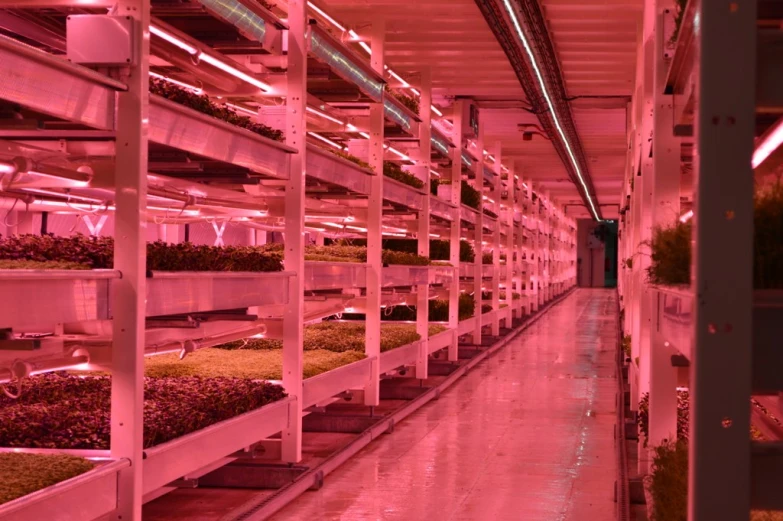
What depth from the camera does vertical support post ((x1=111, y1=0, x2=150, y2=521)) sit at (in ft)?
11.5

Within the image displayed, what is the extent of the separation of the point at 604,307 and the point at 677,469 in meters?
25.8

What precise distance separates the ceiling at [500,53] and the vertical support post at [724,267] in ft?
20.7

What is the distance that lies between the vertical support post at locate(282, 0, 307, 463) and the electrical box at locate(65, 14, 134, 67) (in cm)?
219

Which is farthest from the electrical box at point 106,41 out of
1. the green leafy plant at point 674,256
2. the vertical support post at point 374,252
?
the vertical support post at point 374,252

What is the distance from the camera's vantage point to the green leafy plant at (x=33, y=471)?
2953 millimetres

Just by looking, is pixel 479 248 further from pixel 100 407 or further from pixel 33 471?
pixel 33 471

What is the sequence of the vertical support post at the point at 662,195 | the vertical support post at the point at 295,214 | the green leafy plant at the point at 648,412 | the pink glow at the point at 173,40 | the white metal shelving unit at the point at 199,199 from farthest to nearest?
1. the vertical support post at the point at 295,214
2. the green leafy plant at the point at 648,412
3. the pink glow at the point at 173,40
4. the vertical support post at the point at 662,195
5. the white metal shelving unit at the point at 199,199

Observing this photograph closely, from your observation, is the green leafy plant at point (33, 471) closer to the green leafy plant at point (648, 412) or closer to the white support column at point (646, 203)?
the green leafy plant at point (648, 412)

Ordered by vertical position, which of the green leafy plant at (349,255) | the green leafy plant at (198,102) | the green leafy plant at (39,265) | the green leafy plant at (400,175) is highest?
the green leafy plant at (400,175)

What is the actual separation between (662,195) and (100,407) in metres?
2.66

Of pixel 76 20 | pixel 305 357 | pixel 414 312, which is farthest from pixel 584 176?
pixel 76 20

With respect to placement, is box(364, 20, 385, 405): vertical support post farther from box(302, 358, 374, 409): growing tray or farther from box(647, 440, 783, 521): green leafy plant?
box(647, 440, 783, 521): green leafy plant

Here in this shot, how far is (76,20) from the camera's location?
11.6ft

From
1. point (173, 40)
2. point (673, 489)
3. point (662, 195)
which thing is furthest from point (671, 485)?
point (173, 40)
